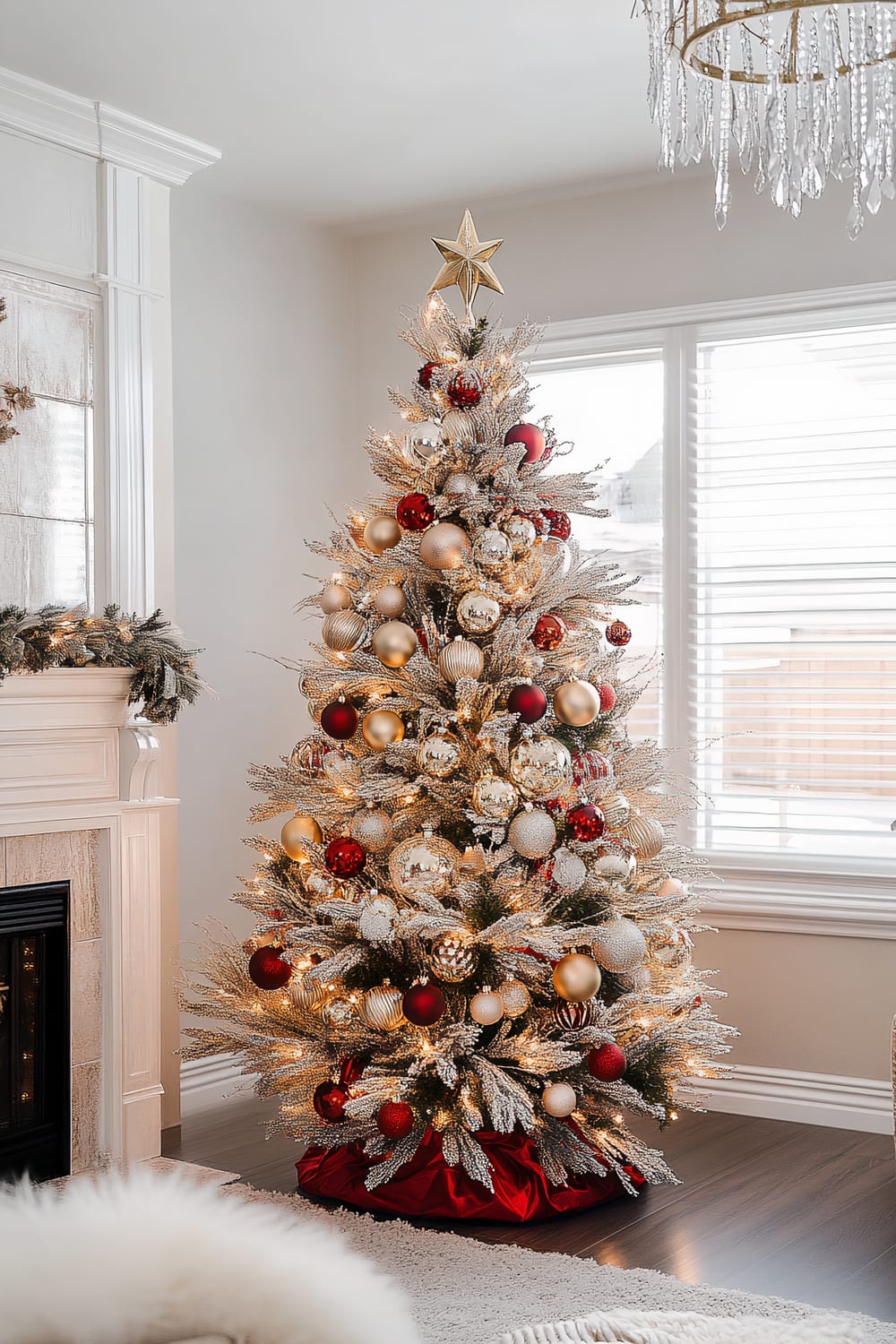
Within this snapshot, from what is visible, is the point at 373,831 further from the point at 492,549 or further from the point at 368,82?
the point at 368,82

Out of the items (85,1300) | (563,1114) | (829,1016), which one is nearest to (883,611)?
(829,1016)

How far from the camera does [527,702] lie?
331 cm

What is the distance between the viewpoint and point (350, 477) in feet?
17.1

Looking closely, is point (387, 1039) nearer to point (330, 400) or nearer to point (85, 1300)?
point (85, 1300)

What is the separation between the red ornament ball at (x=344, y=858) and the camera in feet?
11.0

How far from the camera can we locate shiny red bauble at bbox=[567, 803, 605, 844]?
327cm

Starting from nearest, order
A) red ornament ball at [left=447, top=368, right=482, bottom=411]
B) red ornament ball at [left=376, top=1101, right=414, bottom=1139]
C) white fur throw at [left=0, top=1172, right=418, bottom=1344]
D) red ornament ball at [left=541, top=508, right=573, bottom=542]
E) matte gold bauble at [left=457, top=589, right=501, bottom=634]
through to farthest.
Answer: white fur throw at [left=0, top=1172, right=418, bottom=1344]
red ornament ball at [left=376, top=1101, right=414, bottom=1139]
matte gold bauble at [left=457, top=589, right=501, bottom=634]
red ornament ball at [left=447, top=368, right=482, bottom=411]
red ornament ball at [left=541, top=508, right=573, bottom=542]

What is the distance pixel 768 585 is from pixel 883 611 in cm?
38

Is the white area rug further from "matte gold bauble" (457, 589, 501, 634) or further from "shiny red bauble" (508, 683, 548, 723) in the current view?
"matte gold bauble" (457, 589, 501, 634)

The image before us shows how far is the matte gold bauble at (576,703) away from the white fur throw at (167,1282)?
7.17ft

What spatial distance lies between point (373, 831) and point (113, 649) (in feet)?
2.89

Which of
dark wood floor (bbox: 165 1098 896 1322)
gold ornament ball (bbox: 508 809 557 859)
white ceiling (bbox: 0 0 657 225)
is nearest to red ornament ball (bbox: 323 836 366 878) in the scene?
gold ornament ball (bbox: 508 809 557 859)

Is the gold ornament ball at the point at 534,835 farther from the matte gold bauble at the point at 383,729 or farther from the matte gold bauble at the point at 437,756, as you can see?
the matte gold bauble at the point at 383,729

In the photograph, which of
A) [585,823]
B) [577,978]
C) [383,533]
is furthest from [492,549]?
[577,978]
